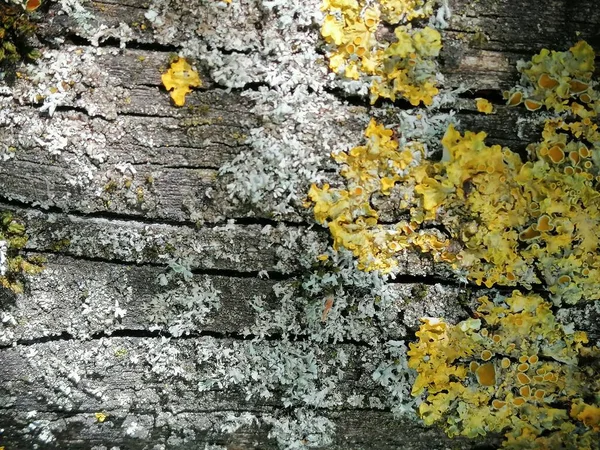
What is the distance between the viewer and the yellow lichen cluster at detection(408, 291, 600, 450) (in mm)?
1404

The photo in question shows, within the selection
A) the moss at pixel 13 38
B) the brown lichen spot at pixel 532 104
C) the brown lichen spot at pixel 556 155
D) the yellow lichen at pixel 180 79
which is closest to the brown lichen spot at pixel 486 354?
the brown lichen spot at pixel 556 155

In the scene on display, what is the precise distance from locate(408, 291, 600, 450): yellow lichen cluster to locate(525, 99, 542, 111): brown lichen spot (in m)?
0.47

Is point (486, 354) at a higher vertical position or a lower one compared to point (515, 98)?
lower

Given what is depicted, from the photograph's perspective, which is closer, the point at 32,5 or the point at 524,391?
the point at 32,5

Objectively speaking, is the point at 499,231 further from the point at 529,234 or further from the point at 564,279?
the point at 564,279

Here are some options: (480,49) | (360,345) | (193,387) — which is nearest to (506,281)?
(360,345)

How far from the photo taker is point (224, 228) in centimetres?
135

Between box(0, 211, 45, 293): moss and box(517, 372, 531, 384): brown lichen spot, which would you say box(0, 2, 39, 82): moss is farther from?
box(517, 372, 531, 384): brown lichen spot

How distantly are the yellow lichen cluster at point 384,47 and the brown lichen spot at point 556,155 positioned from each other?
327 millimetres

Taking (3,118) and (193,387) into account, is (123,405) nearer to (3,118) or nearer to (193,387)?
(193,387)

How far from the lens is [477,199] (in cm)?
133

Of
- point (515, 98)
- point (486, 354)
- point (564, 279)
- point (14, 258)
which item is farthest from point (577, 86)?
point (14, 258)

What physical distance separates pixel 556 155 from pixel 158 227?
1002 mm

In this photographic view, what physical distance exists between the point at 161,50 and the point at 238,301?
644mm
